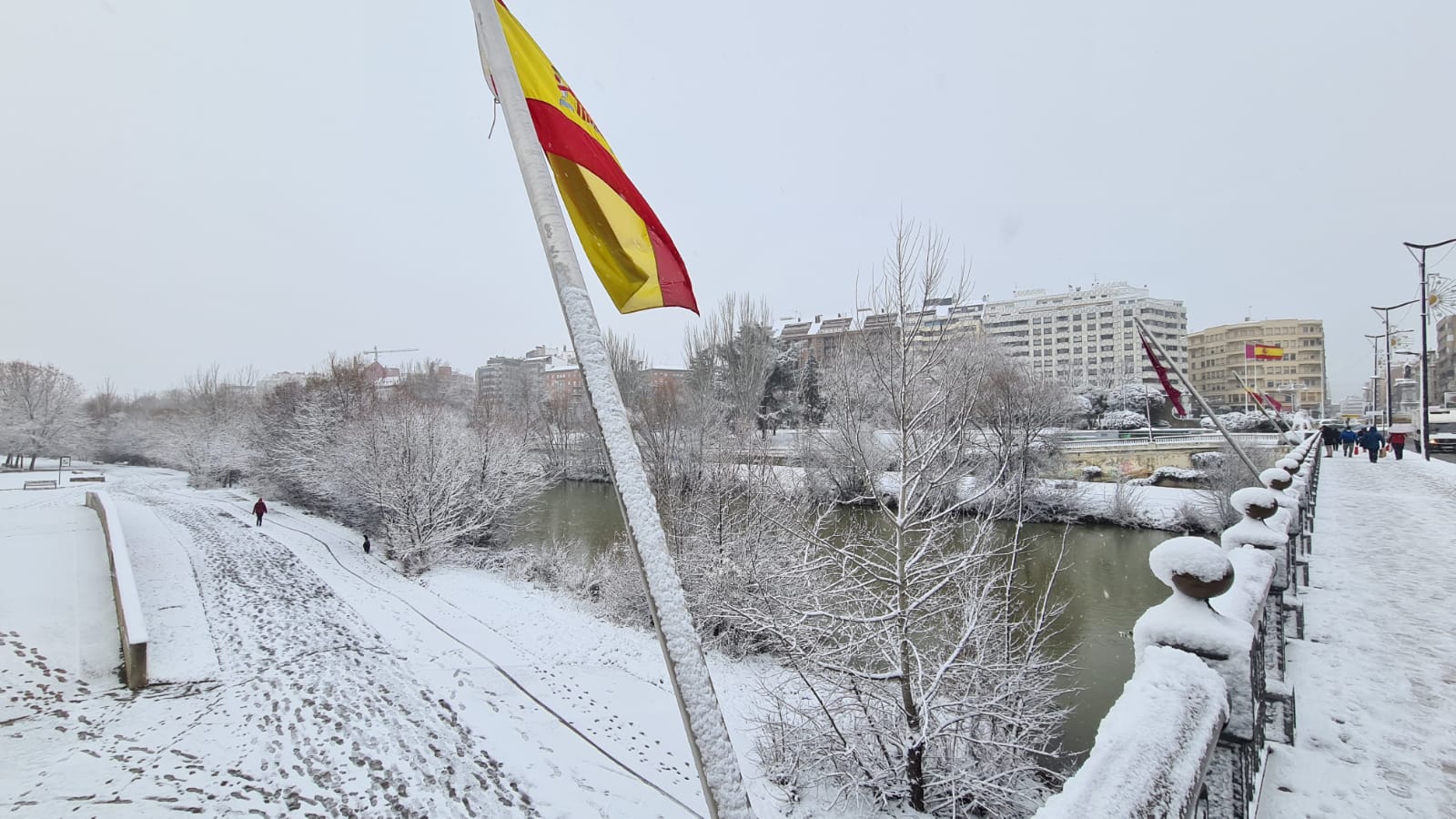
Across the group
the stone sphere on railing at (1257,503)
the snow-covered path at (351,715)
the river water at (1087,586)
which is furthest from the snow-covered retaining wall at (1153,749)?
the snow-covered path at (351,715)

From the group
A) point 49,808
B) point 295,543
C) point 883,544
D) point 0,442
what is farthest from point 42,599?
point 0,442

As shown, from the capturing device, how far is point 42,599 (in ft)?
46.5

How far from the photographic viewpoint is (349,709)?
32.6ft

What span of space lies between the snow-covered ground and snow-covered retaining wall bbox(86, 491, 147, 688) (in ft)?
1.00

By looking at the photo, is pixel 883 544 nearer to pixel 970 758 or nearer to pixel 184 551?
pixel 970 758

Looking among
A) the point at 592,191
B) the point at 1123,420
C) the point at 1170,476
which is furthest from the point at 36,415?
the point at 1123,420

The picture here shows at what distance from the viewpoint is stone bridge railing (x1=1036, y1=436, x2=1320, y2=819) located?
1.16 meters

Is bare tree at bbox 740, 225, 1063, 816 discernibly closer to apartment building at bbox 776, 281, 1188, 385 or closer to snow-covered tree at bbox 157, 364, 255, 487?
snow-covered tree at bbox 157, 364, 255, 487

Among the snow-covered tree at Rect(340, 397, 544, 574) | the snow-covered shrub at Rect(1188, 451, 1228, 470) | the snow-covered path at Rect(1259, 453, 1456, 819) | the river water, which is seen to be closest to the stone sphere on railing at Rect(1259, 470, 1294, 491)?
the snow-covered path at Rect(1259, 453, 1456, 819)

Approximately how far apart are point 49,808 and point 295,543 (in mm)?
15980

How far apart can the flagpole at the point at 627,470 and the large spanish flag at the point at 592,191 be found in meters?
0.20

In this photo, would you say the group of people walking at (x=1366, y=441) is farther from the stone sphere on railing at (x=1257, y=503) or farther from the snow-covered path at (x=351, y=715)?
the snow-covered path at (x=351, y=715)

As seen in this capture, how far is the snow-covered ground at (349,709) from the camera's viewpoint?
788 cm

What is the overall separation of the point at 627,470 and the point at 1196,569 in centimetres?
161
